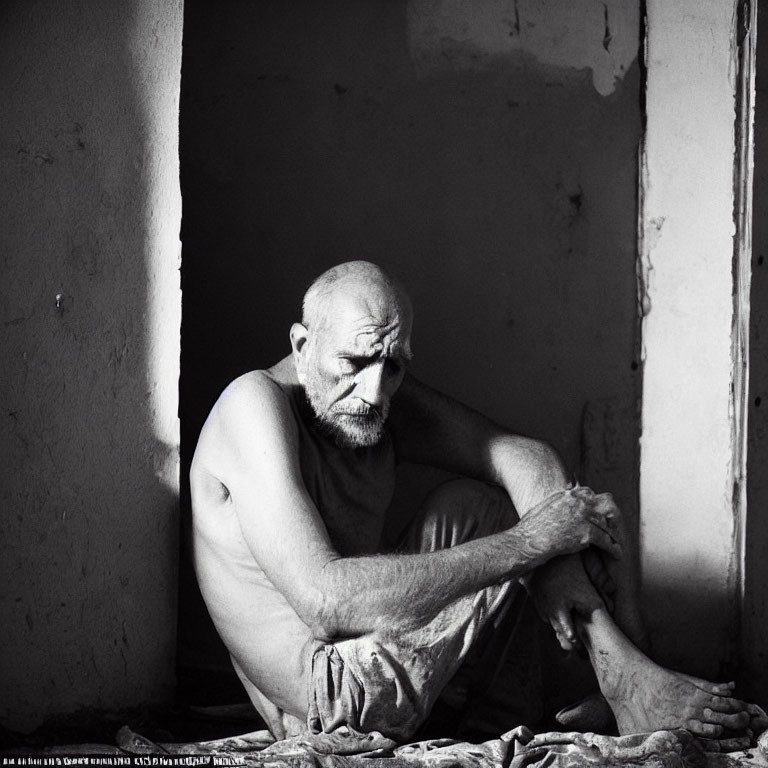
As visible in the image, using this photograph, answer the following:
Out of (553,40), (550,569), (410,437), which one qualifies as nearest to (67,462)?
(410,437)

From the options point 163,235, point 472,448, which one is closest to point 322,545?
point 472,448

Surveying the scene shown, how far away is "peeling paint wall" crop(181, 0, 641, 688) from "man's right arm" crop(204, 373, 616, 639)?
1017mm

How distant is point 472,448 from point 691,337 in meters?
0.97

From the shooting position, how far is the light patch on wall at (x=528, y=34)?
419cm

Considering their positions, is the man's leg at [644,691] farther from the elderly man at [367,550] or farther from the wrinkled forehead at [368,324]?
the wrinkled forehead at [368,324]

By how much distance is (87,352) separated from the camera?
3.33m

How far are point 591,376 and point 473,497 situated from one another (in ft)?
3.21

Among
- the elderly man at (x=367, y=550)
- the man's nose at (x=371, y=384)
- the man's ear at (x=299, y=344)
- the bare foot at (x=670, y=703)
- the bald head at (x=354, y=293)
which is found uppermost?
the bald head at (x=354, y=293)

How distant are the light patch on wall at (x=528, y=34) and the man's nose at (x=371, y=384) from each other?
144cm

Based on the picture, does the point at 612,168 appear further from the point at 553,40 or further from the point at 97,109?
the point at 97,109

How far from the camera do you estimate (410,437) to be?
11.9 ft

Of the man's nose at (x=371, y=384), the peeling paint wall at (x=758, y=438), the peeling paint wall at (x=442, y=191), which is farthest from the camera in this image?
the peeling paint wall at (x=442, y=191)

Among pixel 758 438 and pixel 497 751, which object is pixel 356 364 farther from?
pixel 758 438

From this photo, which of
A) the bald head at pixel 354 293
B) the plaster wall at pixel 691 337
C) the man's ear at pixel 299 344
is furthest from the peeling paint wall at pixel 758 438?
the man's ear at pixel 299 344
